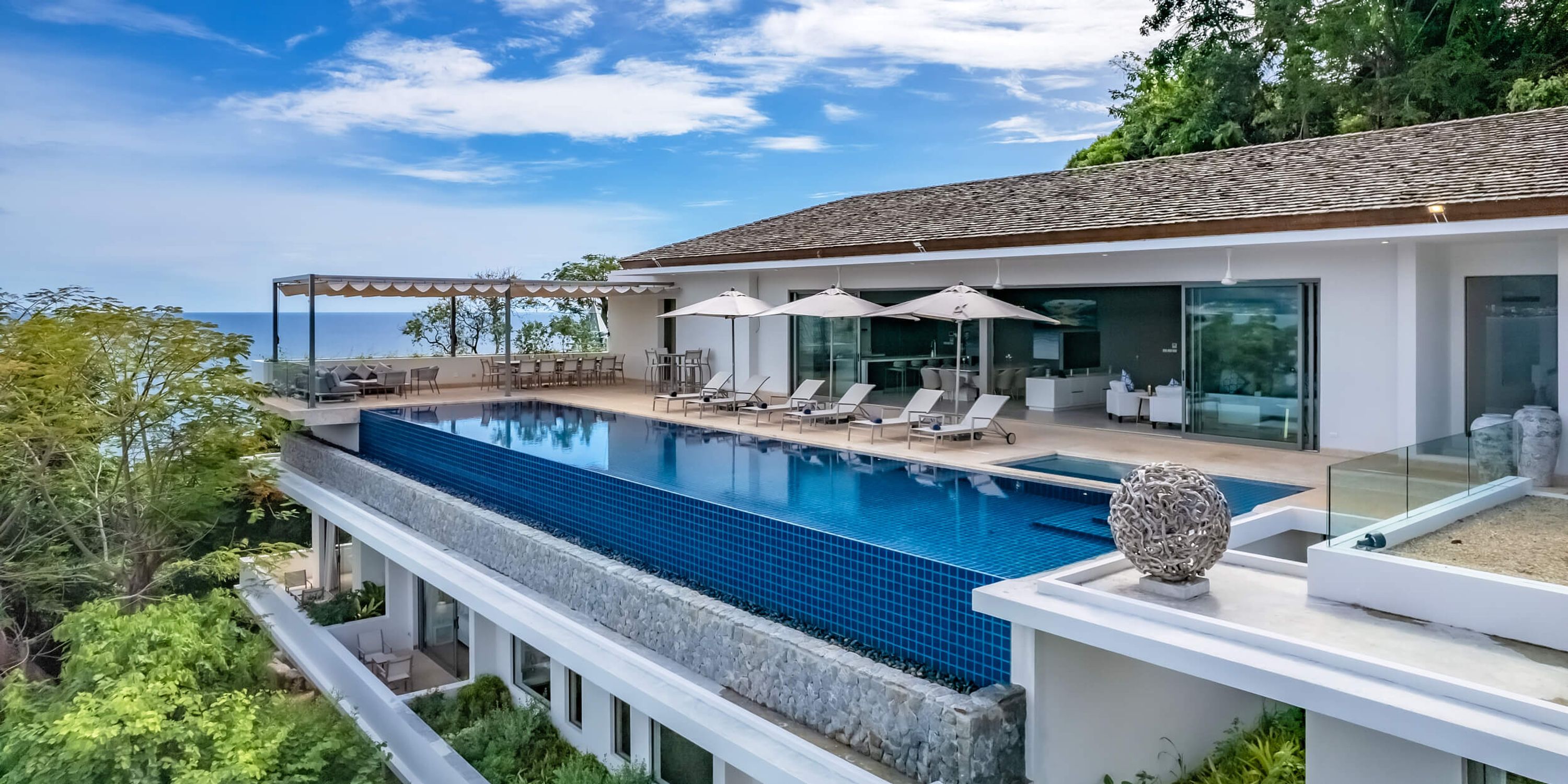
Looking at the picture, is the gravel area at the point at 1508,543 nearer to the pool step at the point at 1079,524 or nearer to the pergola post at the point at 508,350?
the pool step at the point at 1079,524

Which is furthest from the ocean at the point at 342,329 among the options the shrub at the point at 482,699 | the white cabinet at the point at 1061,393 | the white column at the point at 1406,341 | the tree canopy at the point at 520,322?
the white column at the point at 1406,341

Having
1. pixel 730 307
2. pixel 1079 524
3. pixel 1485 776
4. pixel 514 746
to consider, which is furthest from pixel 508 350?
pixel 1485 776

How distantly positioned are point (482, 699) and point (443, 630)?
387 centimetres

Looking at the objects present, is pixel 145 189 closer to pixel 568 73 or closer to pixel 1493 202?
pixel 568 73

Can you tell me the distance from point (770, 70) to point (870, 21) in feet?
22.9

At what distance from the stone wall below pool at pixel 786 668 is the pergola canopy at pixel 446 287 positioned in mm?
9316

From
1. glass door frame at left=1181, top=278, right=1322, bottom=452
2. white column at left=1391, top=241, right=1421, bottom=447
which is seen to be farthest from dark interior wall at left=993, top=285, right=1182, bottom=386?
white column at left=1391, top=241, right=1421, bottom=447

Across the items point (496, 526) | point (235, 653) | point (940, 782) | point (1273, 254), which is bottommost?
point (235, 653)

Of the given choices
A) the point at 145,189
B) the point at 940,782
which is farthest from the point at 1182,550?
the point at 145,189

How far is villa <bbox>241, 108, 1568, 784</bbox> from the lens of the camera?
5781 millimetres

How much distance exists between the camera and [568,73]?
4769 cm

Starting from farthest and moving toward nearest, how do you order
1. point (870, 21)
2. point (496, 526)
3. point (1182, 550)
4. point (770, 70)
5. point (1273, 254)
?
point (770, 70) < point (870, 21) < point (1273, 254) < point (496, 526) < point (1182, 550)

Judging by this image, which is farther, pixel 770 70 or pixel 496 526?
pixel 770 70

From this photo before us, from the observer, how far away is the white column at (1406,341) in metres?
10.8
